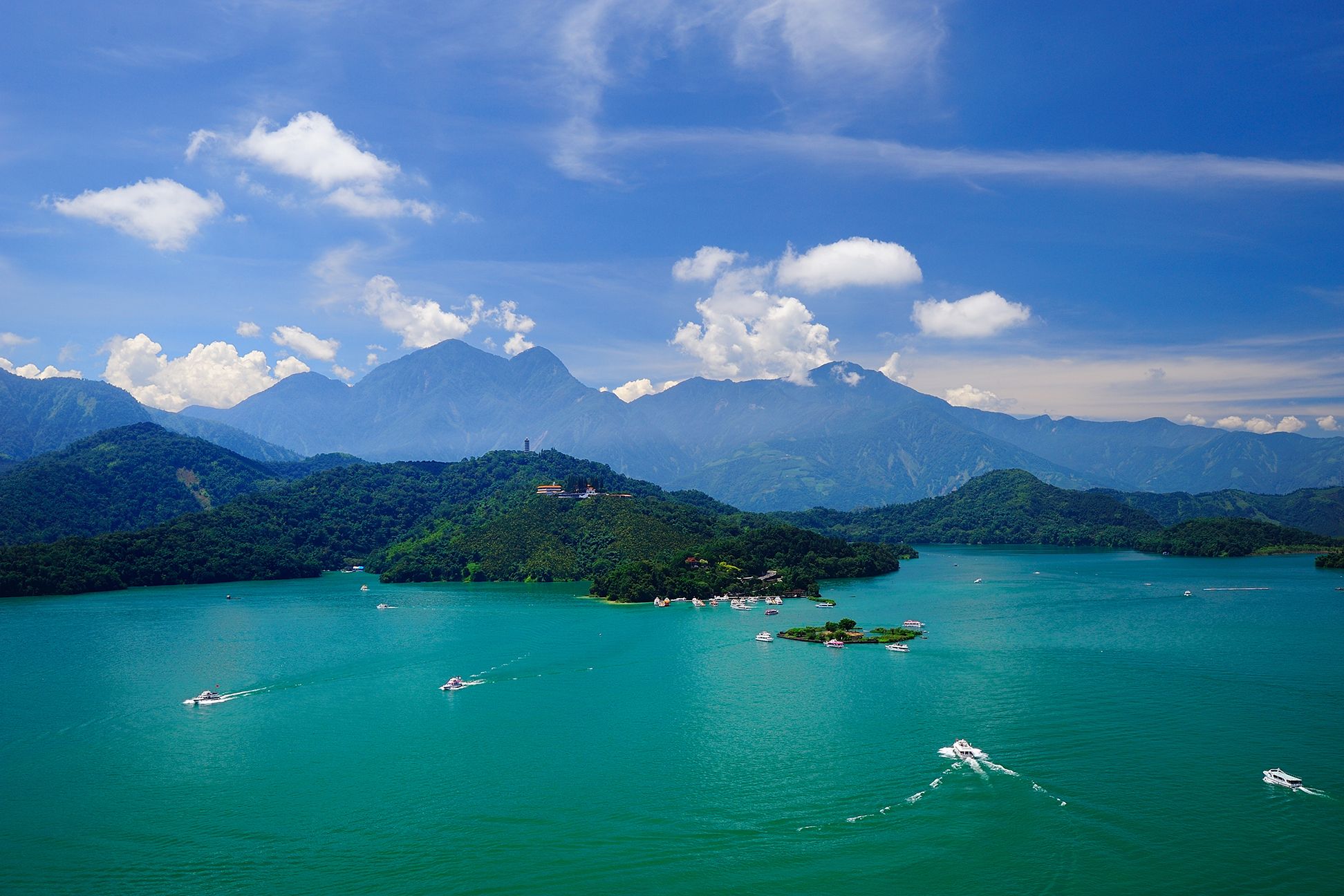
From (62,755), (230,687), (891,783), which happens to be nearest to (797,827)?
(891,783)

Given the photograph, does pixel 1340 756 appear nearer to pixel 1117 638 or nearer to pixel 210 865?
pixel 1117 638

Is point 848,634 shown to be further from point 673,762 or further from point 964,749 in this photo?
point 673,762

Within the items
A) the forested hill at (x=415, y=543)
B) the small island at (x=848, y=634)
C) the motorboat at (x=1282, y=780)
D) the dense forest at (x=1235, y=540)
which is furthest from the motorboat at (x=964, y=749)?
the dense forest at (x=1235, y=540)

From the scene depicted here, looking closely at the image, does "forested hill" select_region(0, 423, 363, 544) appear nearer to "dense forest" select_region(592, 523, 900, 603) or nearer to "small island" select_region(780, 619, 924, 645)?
"dense forest" select_region(592, 523, 900, 603)

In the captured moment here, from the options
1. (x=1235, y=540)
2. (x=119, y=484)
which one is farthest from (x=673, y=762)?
(x=119, y=484)

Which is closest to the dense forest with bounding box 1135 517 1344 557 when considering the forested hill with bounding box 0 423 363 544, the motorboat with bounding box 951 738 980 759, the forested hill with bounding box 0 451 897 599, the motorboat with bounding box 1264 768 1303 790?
the forested hill with bounding box 0 451 897 599
